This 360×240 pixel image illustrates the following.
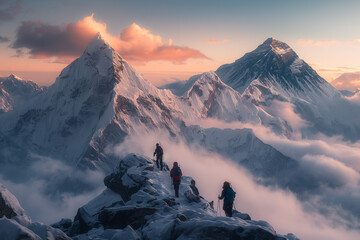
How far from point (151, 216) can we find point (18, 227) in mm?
9940

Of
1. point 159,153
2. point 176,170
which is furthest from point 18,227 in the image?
point 159,153

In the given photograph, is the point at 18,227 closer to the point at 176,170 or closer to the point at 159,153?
the point at 176,170

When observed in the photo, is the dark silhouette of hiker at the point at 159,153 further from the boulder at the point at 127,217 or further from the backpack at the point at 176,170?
the boulder at the point at 127,217

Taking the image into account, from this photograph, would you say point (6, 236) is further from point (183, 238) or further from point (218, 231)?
point (218, 231)

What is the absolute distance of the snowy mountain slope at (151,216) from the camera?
53.9ft

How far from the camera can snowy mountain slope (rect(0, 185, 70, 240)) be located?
45.8 ft

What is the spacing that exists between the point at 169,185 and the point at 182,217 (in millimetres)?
13013

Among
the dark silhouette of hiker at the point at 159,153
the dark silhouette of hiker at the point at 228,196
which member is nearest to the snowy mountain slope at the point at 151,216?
the dark silhouette of hiker at the point at 159,153

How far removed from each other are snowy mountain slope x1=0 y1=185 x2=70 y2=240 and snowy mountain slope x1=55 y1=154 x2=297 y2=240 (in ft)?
11.9

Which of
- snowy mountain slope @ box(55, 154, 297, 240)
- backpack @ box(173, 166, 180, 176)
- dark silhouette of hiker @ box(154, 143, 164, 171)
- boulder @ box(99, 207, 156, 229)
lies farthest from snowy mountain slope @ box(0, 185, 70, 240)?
dark silhouette of hiker @ box(154, 143, 164, 171)

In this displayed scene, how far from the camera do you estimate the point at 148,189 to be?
2964 centimetres

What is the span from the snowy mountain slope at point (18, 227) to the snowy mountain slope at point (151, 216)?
3.62 metres

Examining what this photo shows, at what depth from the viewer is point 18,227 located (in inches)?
557

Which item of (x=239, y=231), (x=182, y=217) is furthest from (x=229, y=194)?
(x=239, y=231)
